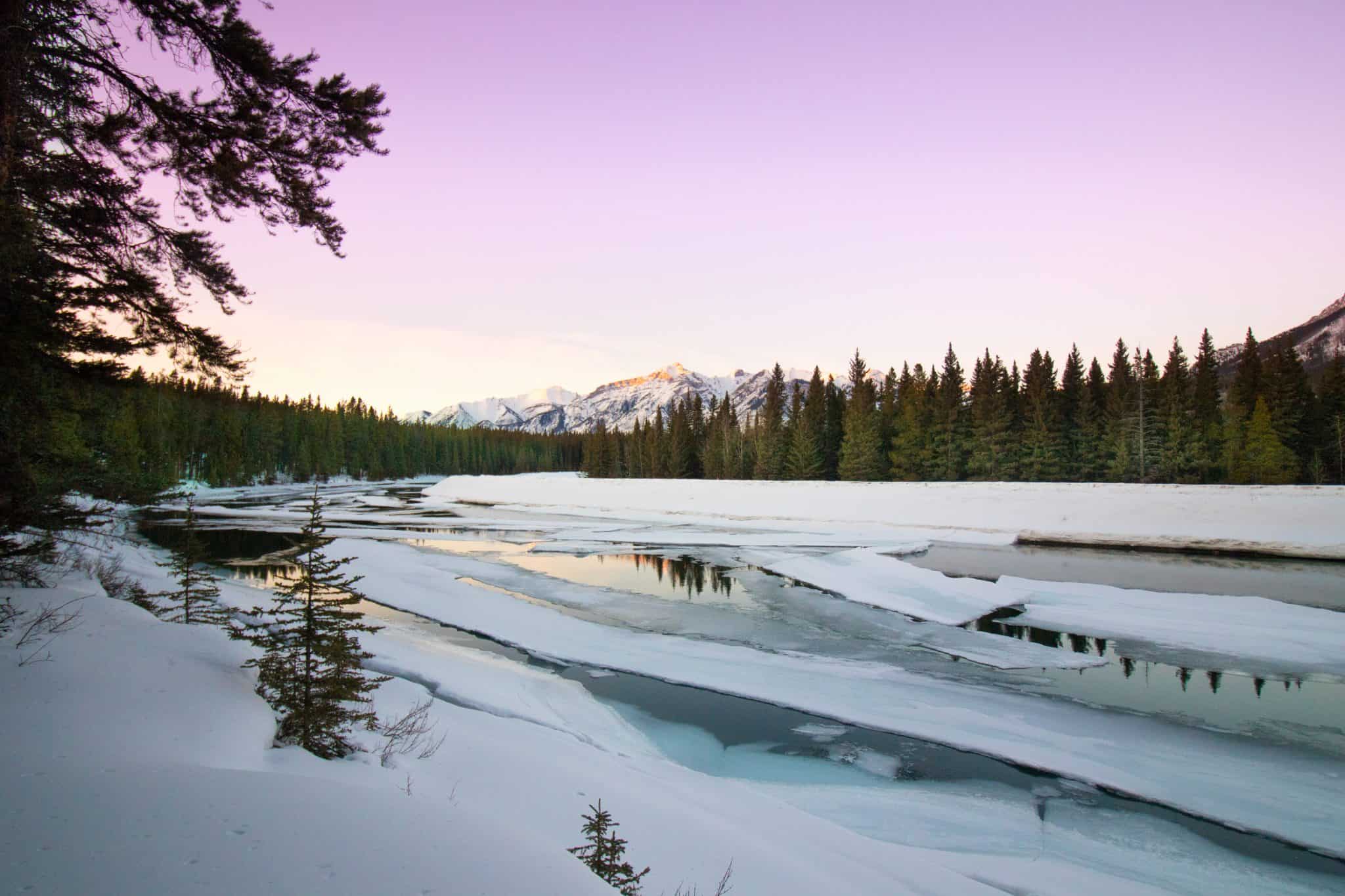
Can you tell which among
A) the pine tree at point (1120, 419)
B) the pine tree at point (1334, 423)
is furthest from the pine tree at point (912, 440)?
the pine tree at point (1334, 423)

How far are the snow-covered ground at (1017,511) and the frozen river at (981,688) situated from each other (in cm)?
396

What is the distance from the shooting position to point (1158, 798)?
659cm

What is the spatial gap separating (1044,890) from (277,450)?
3672 inches

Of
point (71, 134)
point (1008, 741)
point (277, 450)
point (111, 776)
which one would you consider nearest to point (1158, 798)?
point (1008, 741)

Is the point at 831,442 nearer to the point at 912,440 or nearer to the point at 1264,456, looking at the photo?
the point at 912,440

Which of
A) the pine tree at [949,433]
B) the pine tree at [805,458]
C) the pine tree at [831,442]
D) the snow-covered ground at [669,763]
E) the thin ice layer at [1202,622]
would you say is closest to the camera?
the snow-covered ground at [669,763]

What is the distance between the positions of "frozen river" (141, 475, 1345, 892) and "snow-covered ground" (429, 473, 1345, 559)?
13.0 feet

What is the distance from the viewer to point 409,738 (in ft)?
20.7

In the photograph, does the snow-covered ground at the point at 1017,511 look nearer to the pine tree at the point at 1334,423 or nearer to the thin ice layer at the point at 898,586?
the thin ice layer at the point at 898,586

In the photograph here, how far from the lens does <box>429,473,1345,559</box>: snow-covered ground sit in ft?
80.6

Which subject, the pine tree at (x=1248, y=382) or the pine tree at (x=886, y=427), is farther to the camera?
the pine tree at (x=886, y=427)

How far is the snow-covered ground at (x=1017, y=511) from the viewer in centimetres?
2458

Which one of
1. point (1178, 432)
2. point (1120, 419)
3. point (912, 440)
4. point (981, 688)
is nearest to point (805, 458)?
point (912, 440)

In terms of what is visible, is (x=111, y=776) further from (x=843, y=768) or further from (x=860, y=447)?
(x=860, y=447)
